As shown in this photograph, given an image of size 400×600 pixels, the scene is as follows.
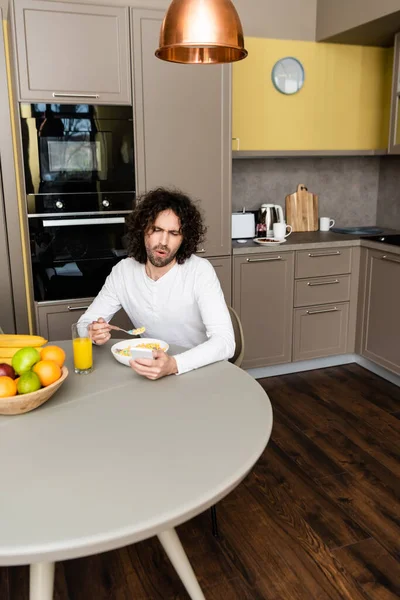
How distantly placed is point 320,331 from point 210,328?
6.43 feet

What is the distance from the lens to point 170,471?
1070 mm

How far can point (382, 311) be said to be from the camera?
345 cm

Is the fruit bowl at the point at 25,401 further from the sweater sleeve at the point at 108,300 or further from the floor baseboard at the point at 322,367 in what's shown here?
the floor baseboard at the point at 322,367

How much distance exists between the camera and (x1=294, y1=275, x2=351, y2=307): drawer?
3521 millimetres

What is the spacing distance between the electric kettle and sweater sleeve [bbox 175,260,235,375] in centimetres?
170

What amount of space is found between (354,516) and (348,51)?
297 centimetres

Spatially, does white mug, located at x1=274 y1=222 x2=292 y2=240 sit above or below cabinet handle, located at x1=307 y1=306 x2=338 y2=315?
above

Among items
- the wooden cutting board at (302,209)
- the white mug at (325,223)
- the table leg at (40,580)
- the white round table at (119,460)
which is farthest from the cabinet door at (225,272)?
the table leg at (40,580)

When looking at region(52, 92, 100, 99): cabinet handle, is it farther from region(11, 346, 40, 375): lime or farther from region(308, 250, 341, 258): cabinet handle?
region(11, 346, 40, 375): lime

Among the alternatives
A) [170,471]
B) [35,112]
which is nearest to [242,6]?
[35,112]

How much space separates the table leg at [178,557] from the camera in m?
1.45

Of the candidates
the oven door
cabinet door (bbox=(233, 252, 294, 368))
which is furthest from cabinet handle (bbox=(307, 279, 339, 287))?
the oven door

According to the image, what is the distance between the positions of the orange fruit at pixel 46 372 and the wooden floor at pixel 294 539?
85 centimetres

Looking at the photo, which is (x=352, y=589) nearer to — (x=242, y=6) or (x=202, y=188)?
(x=202, y=188)
